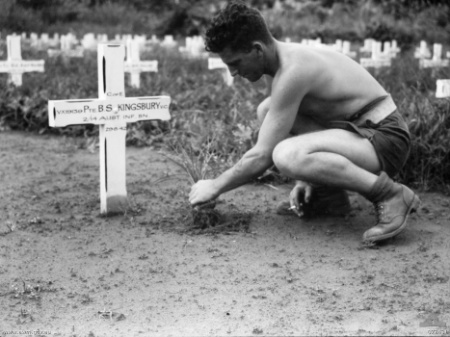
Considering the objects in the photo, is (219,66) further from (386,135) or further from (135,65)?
(386,135)

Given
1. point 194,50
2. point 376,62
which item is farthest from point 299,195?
point 194,50

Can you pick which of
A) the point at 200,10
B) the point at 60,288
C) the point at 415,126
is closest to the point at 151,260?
the point at 60,288

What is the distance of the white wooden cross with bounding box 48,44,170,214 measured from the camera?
4.46 metres

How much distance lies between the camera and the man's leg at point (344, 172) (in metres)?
4.14

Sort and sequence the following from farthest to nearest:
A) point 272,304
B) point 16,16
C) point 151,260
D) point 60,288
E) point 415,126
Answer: point 16,16 < point 415,126 < point 151,260 < point 60,288 < point 272,304

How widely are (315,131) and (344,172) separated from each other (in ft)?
1.28

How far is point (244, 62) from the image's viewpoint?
413 cm

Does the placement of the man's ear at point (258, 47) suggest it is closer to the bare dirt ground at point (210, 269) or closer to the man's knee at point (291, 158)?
the man's knee at point (291, 158)

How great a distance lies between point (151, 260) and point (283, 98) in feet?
→ 3.56

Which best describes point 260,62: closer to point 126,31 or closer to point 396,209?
point 396,209

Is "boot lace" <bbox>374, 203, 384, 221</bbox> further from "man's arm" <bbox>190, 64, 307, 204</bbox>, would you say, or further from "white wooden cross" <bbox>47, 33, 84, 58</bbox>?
"white wooden cross" <bbox>47, 33, 84, 58</bbox>

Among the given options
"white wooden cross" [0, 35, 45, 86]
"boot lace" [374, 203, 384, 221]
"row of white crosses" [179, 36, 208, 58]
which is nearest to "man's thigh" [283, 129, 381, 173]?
"boot lace" [374, 203, 384, 221]

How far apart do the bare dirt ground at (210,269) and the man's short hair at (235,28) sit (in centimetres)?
105

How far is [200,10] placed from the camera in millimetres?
18453
